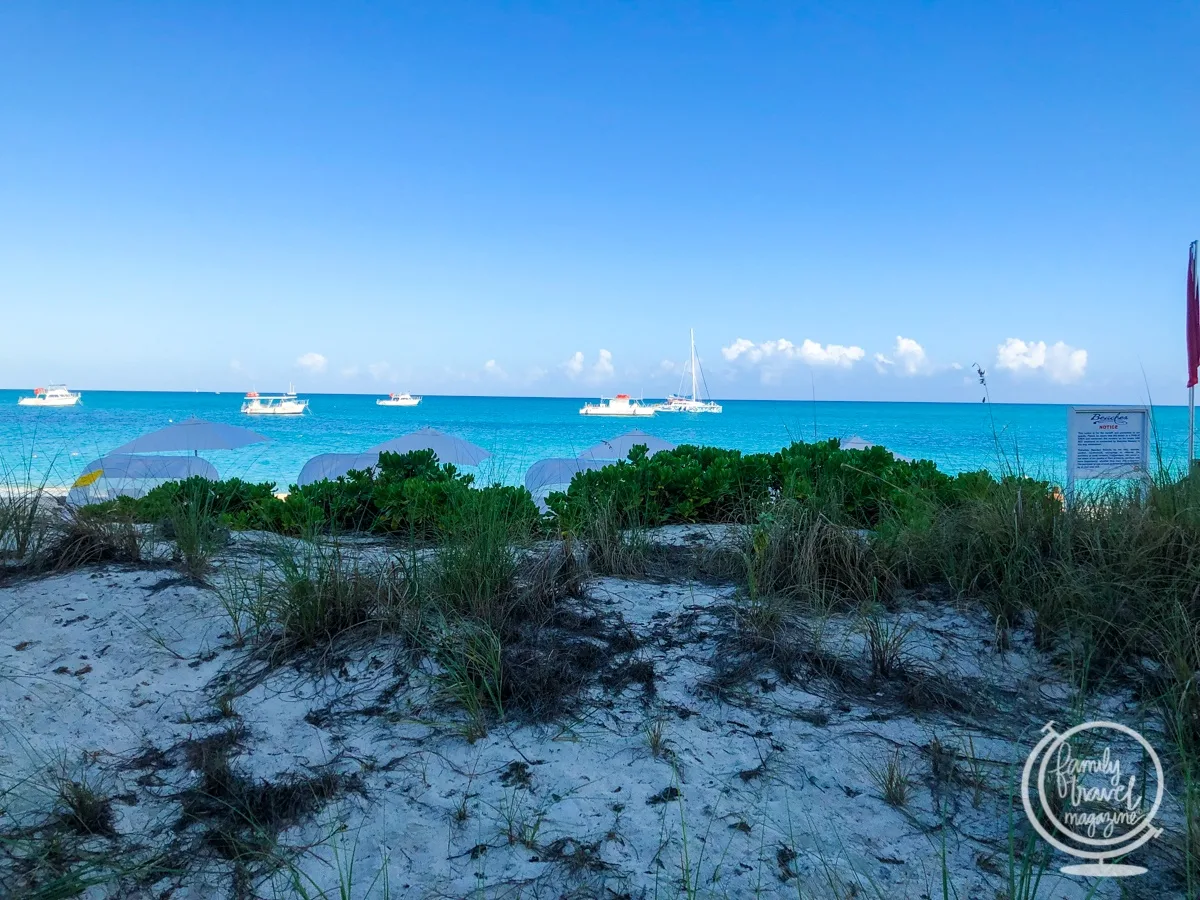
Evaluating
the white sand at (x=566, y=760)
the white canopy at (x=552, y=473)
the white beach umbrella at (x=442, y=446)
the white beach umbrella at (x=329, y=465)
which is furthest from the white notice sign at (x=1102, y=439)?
the white beach umbrella at (x=329, y=465)

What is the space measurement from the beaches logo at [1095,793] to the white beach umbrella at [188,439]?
1231 cm

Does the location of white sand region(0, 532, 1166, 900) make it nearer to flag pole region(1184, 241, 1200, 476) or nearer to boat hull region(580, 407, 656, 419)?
flag pole region(1184, 241, 1200, 476)

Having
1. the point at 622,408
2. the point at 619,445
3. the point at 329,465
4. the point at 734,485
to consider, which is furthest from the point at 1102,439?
the point at 622,408

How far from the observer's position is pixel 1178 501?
11.9ft

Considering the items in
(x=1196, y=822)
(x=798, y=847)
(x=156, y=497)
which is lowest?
(x=798, y=847)

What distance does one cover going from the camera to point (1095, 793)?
2334 mm

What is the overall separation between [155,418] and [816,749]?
75006mm

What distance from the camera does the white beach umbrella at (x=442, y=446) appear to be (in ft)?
36.2

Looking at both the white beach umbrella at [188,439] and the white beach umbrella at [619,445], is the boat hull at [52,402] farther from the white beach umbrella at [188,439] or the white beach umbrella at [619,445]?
the white beach umbrella at [619,445]

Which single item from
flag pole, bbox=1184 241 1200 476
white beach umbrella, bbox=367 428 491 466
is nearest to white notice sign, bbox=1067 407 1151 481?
flag pole, bbox=1184 241 1200 476

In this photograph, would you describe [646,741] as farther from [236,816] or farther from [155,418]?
[155,418]

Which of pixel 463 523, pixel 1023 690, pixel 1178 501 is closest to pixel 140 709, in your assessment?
pixel 463 523

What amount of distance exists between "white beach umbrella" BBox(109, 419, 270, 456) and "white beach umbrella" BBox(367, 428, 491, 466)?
2.82m

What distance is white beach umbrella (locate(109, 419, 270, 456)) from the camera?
11.7m
